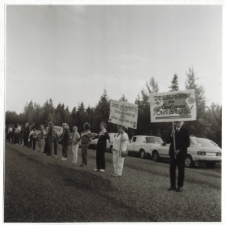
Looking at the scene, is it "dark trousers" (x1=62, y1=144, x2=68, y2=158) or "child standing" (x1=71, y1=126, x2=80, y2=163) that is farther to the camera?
"dark trousers" (x1=62, y1=144, x2=68, y2=158)

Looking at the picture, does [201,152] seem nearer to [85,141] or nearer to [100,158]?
[100,158]

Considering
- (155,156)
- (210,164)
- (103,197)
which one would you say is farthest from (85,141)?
(210,164)

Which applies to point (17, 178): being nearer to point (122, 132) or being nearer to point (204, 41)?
point (122, 132)

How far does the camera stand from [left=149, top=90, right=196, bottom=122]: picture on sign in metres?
7.54

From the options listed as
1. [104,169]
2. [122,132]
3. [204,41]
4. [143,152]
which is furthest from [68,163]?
[204,41]

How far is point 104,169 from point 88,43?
12.8 feet

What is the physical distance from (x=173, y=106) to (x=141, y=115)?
1.90 m

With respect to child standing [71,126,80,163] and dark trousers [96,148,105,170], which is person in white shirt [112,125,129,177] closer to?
dark trousers [96,148,105,170]

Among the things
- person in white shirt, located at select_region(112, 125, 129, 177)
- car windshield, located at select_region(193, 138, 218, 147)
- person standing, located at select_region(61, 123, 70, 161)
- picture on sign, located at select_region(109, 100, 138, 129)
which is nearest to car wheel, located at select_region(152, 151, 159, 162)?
car windshield, located at select_region(193, 138, 218, 147)

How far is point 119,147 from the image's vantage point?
910 cm

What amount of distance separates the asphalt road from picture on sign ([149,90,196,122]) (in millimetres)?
1752

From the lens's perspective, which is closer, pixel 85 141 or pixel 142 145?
pixel 85 141

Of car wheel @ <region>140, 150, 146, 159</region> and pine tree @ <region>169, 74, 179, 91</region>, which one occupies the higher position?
pine tree @ <region>169, 74, 179, 91</region>

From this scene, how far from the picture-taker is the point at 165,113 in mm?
7703
